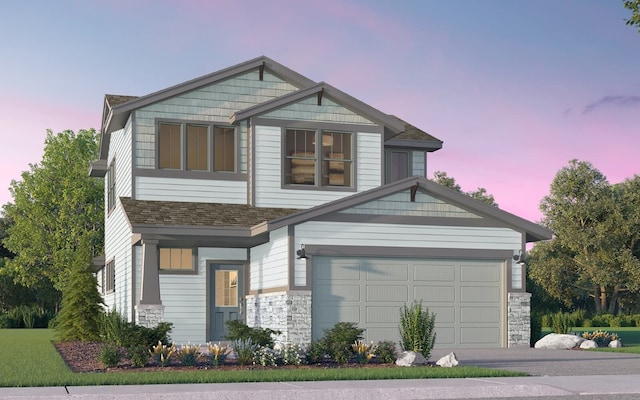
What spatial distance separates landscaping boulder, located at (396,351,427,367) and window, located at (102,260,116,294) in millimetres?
16993

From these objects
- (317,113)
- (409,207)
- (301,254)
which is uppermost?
(317,113)

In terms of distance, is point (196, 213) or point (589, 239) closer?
point (196, 213)

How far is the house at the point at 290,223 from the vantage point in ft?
85.0

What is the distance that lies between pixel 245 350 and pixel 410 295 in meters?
8.43

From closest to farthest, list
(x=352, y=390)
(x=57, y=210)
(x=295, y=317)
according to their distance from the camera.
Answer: (x=352, y=390) < (x=295, y=317) < (x=57, y=210)

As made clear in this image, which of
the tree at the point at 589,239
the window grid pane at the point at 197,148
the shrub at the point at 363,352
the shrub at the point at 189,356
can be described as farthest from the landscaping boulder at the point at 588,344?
the tree at the point at 589,239

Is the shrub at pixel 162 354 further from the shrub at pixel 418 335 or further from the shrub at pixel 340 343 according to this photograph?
the shrub at pixel 418 335

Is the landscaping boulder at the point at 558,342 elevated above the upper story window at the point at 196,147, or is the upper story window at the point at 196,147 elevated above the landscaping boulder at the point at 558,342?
the upper story window at the point at 196,147

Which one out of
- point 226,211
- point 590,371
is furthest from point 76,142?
point 590,371

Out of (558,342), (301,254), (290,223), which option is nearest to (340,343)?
(301,254)

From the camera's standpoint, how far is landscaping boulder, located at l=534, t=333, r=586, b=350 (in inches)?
1086

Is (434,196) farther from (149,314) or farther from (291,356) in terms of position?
(291,356)

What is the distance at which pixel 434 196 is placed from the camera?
87.6 feet

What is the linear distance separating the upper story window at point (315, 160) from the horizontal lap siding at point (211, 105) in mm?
1498
